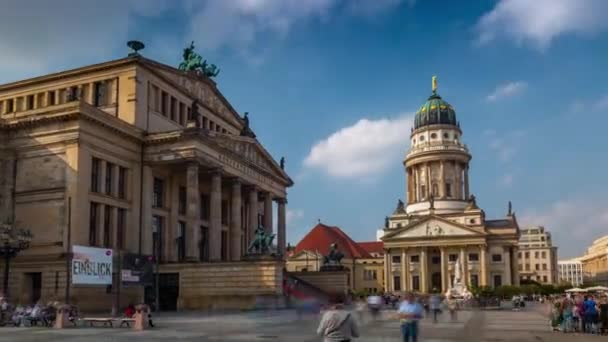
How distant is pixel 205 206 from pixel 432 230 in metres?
73.7

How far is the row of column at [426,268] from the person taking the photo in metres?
125

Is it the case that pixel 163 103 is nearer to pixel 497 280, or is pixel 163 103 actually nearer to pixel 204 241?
pixel 204 241

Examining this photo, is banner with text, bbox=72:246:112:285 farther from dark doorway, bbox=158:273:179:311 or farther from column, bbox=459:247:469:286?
column, bbox=459:247:469:286

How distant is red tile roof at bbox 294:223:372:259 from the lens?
13838 cm

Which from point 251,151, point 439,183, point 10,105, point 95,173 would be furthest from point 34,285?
point 439,183

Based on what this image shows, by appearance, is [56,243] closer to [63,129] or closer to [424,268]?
[63,129]

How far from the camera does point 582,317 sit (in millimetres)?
30453

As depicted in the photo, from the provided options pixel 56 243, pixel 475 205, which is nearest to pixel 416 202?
pixel 475 205

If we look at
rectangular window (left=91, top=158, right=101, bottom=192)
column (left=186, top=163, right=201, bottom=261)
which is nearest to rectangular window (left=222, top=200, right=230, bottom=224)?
column (left=186, top=163, right=201, bottom=261)

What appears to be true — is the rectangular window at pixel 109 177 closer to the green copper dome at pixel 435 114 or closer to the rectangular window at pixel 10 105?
the rectangular window at pixel 10 105

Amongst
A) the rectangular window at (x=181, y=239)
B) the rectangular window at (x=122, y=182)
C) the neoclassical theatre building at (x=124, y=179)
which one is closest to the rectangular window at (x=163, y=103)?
the neoclassical theatre building at (x=124, y=179)

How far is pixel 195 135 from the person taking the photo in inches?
1981

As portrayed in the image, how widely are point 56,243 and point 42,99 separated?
15981 millimetres

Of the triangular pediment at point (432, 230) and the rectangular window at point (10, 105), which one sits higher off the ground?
the rectangular window at point (10, 105)
